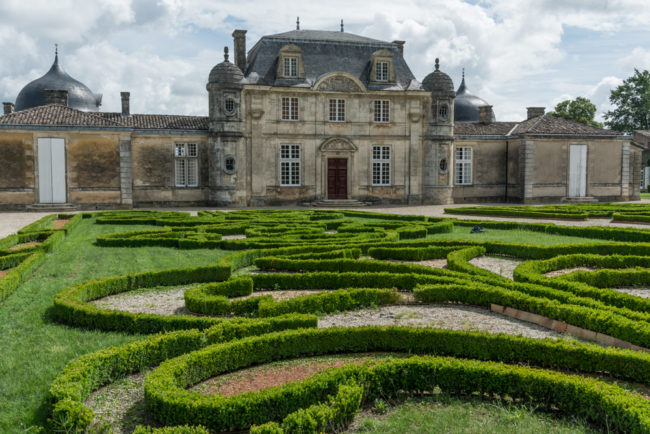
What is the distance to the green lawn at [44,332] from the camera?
5008 millimetres

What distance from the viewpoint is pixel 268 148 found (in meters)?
33.9

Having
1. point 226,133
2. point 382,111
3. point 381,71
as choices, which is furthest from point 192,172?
point 381,71

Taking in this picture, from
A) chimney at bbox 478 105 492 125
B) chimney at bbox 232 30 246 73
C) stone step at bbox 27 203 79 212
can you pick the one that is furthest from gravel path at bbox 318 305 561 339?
chimney at bbox 478 105 492 125

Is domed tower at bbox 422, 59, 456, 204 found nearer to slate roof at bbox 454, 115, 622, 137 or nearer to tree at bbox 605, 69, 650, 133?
slate roof at bbox 454, 115, 622, 137

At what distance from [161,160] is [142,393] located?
96.2ft

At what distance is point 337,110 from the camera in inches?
1371

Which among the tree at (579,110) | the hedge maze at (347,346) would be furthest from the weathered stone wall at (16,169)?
the tree at (579,110)

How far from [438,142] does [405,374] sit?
3166 cm

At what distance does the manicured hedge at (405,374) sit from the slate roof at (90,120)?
27877mm

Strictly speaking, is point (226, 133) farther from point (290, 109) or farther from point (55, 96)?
point (55, 96)

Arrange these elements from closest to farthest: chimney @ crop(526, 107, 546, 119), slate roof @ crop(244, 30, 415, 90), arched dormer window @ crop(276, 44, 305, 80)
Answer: arched dormer window @ crop(276, 44, 305, 80) → slate roof @ crop(244, 30, 415, 90) → chimney @ crop(526, 107, 546, 119)

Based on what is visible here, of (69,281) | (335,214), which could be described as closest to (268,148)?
(335,214)

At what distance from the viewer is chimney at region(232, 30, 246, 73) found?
3604 centimetres

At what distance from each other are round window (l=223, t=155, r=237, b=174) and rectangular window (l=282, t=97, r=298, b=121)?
3936 mm
